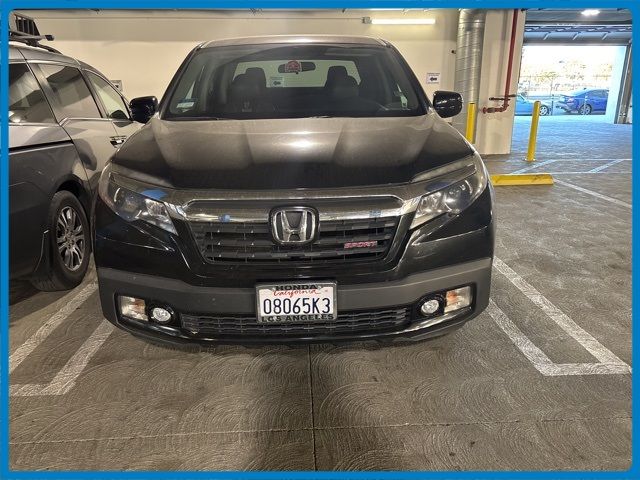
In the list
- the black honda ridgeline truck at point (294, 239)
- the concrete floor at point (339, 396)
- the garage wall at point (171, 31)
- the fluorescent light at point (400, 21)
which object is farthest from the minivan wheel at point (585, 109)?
the black honda ridgeline truck at point (294, 239)

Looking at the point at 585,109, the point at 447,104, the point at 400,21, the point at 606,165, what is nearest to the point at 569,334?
the point at 447,104

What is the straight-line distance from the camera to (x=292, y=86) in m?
3.14

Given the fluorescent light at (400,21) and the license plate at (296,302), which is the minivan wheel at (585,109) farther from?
the license plate at (296,302)

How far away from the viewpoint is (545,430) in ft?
6.54

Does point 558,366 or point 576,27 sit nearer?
point 558,366

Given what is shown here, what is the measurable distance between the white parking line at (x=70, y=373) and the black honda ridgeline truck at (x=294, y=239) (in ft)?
1.82

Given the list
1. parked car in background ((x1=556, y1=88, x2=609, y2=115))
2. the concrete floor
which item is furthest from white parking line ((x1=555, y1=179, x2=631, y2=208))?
parked car in background ((x1=556, y1=88, x2=609, y2=115))

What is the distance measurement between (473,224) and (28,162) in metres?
2.40

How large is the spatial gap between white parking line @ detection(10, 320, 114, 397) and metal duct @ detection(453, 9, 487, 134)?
776cm

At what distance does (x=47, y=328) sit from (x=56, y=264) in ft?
1.47

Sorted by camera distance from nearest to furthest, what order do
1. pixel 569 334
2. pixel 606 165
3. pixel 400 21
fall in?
pixel 569 334
pixel 606 165
pixel 400 21

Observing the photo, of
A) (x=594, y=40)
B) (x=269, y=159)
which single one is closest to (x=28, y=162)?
(x=269, y=159)

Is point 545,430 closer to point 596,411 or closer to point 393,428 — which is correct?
point 596,411

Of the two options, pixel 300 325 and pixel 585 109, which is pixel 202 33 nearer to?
pixel 300 325
